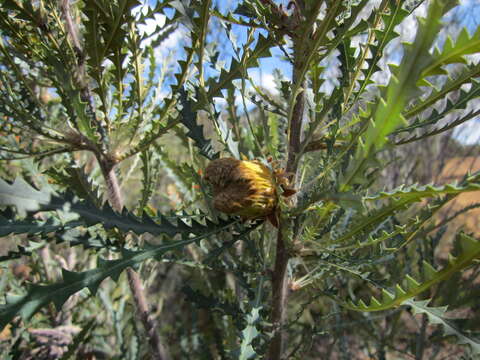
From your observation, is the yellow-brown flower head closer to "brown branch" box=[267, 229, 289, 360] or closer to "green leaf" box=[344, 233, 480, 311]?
"brown branch" box=[267, 229, 289, 360]

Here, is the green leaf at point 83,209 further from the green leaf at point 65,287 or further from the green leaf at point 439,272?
the green leaf at point 439,272

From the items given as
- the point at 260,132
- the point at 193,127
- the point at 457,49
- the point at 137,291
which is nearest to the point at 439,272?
the point at 457,49

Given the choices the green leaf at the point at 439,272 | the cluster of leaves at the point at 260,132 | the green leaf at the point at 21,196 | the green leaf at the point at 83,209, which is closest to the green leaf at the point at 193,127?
the cluster of leaves at the point at 260,132

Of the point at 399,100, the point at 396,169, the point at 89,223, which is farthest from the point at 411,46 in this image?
the point at 396,169

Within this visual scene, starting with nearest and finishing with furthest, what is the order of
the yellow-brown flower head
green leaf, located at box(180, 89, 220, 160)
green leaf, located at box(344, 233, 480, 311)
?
green leaf, located at box(344, 233, 480, 311) → the yellow-brown flower head → green leaf, located at box(180, 89, 220, 160)

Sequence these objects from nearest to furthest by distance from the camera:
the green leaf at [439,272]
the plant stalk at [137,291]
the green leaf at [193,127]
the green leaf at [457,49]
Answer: the green leaf at [457,49], the green leaf at [439,272], the green leaf at [193,127], the plant stalk at [137,291]

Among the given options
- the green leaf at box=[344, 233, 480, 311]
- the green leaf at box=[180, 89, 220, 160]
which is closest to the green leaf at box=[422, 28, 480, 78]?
A: the green leaf at box=[344, 233, 480, 311]

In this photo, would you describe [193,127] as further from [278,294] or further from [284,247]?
[278,294]

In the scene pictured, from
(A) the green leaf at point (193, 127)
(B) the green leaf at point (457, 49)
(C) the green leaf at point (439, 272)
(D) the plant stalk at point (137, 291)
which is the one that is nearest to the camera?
(B) the green leaf at point (457, 49)

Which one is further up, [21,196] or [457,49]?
[457,49]
